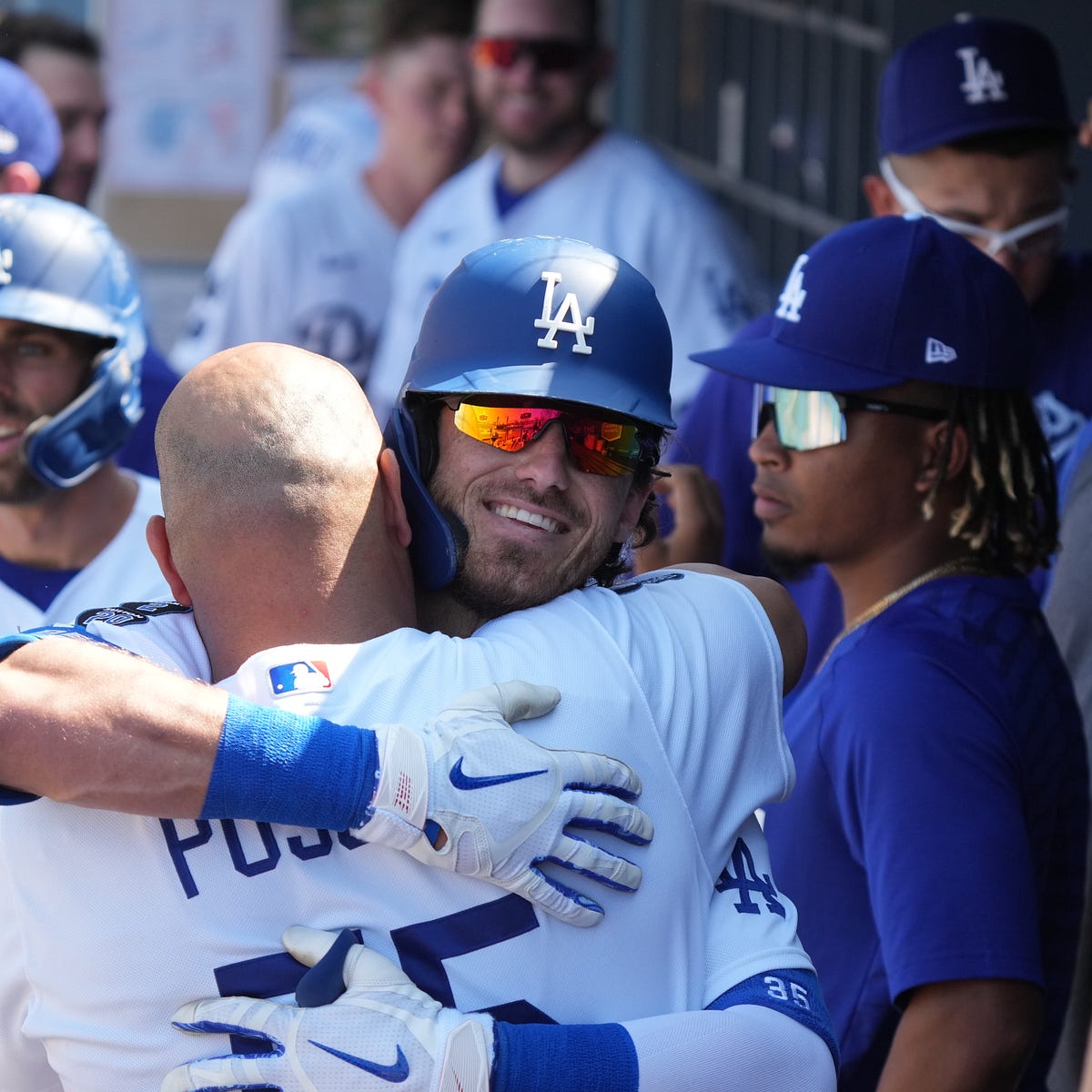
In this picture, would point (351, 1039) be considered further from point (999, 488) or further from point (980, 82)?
point (980, 82)

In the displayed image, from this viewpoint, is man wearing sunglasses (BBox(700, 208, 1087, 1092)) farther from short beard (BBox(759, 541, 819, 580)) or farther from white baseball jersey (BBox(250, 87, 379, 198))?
white baseball jersey (BBox(250, 87, 379, 198))

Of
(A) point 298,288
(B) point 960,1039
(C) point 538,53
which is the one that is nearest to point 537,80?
(C) point 538,53

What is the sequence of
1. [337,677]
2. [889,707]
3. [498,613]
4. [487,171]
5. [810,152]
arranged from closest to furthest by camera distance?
[337,677]
[498,613]
[889,707]
[487,171]
[810,152]

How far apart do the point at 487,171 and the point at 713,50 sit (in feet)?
7.86

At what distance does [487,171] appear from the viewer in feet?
20.4

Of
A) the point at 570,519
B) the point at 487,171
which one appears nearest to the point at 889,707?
the point at 570,519

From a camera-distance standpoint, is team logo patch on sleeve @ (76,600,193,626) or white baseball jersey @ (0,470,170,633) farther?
white baseball jersey @ (0,470,170,633)

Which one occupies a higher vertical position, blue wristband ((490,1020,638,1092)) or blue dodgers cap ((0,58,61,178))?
blue dodgers cap ((0,58,61,178))

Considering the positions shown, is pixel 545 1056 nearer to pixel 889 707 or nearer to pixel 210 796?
pixel 210 796

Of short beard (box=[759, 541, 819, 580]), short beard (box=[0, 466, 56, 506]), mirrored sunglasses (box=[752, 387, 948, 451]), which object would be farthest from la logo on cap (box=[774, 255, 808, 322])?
short beard (box=[0, 466, 56, 506])

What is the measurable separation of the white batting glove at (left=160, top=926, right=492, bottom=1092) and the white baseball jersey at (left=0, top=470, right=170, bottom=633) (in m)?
1.72

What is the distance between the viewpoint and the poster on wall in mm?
7801

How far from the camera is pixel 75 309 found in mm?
3508

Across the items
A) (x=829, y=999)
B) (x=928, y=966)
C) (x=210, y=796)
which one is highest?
(x=210, y=796)
